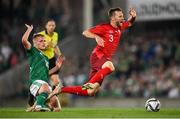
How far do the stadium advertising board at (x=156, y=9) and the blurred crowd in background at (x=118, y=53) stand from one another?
76 cm

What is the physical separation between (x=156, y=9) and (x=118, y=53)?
6.66ft

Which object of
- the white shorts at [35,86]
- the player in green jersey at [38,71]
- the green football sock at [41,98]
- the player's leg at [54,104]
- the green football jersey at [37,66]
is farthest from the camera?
the player's leg at [54,104]

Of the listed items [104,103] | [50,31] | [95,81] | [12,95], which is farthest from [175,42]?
[95,81]

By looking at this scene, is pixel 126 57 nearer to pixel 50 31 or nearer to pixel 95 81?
pixel 50 31

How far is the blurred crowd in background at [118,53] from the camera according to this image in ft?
91.7

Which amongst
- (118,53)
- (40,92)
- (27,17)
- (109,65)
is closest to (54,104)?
(40,92)

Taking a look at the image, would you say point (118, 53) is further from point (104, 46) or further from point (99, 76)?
point (99, 76)

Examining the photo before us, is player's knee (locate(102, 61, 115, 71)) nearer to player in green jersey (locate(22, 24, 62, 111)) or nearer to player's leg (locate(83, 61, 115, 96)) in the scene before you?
player's leg (locate(83, 61, 115, 96))

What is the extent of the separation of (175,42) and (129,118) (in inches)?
512

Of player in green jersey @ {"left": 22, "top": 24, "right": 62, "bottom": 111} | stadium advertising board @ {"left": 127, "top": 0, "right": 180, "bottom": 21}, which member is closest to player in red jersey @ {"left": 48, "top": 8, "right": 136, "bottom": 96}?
player in green jersey @ {"left": 22, "top": 24, "right": 62, "bottom": 111}

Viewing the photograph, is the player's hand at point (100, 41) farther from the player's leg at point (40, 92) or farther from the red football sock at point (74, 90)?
the player's leg at point (40, 92)

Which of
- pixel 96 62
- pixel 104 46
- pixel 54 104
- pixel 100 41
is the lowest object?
pixel 54 104

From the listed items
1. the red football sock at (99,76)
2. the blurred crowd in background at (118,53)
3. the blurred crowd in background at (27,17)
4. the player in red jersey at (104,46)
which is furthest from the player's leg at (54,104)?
the blurred crowd in background at (27,17)

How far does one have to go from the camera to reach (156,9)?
29.9 m
